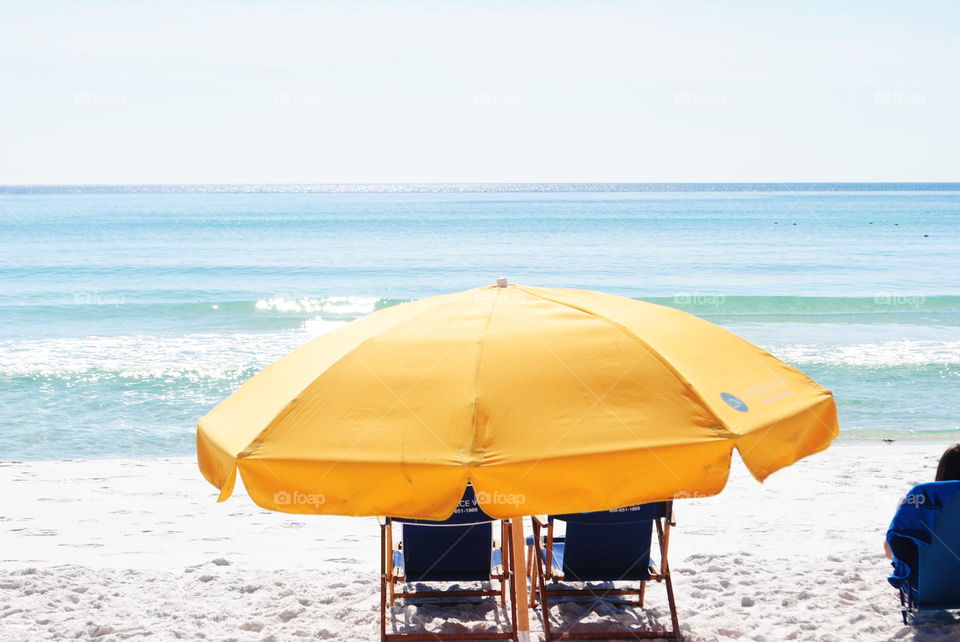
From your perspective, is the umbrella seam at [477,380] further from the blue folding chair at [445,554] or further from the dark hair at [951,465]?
the dark hair at [951,465]

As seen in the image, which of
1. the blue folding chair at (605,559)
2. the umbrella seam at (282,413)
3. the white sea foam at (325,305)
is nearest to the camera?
the umbrella seam at (282,413)

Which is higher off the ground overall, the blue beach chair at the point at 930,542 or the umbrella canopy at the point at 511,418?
the umbrella canopy at the point at 511,418

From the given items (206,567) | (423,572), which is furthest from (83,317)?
(423,572)

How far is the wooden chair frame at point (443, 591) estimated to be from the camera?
14.0 feet

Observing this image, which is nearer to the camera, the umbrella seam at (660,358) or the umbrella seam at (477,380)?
the umbrella seam at (477,380)

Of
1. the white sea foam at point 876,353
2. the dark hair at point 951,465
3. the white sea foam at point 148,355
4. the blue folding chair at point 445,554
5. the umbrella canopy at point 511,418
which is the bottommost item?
the white sea foam at point 148,355

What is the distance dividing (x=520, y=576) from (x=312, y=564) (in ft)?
8.11

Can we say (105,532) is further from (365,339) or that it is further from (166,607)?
(365,339)

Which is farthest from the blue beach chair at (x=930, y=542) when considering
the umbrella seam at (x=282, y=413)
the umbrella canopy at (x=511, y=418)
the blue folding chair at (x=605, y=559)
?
the umbrella seam at (x=282, y=413)

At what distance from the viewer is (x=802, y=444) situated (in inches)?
127

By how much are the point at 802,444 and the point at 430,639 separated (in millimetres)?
2094

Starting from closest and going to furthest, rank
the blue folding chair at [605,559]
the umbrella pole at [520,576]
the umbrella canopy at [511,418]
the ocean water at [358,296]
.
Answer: the umbrella canopy at [511,418]
the umbrella pole at [520,576]
the blue folding chair at [605,559]
the ocean water at [358,296]

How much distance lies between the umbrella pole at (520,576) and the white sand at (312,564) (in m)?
0.70

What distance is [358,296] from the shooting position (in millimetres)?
25203
